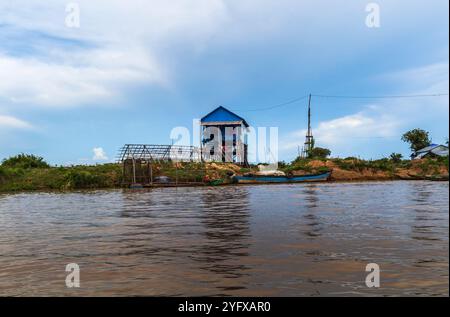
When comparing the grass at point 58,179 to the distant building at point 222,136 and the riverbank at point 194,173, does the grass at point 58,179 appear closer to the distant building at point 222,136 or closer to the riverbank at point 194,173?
the riverbank at point 194,173

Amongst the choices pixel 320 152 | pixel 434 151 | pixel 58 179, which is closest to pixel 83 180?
pixel 58 179

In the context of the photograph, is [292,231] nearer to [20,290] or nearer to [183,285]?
[183,285]

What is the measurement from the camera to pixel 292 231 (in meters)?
9.35

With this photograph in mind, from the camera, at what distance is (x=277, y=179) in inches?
1619

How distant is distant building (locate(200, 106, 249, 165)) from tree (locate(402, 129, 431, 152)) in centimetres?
3307

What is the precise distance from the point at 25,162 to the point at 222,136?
27.3m

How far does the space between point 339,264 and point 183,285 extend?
2.71 m

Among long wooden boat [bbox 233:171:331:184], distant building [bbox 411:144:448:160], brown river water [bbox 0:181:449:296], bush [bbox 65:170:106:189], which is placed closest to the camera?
brown river water [bbox 0:181:449:296]

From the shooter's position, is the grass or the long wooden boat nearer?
the grass

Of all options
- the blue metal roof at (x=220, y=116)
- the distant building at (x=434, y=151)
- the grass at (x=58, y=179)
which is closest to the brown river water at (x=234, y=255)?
the grass at (x=58, y=179)

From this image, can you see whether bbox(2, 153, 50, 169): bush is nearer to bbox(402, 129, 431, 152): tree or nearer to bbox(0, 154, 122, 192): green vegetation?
bbox(0, 154, 122, 192): green vegetation

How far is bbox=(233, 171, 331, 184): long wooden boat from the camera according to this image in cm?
4006

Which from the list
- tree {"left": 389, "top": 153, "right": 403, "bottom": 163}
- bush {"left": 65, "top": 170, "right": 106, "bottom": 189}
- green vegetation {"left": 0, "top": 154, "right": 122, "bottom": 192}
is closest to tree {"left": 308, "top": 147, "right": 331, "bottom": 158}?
tree {"left": 389, "top": 153, "right": 403, "bottom": 163}

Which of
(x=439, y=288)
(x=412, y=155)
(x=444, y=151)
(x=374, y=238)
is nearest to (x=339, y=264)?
(x=439, y=288)
